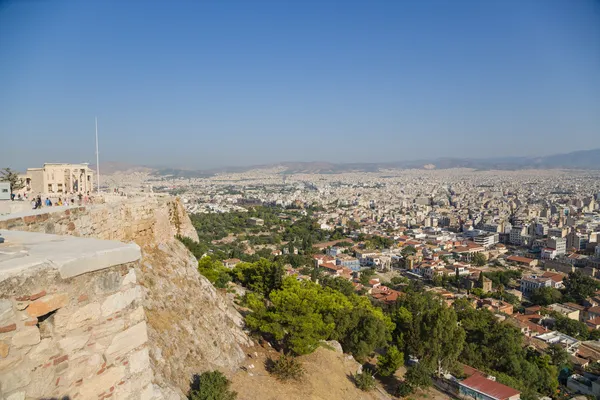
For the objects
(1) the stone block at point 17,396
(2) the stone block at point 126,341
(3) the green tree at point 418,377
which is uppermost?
(2) the stone block at point 126,341

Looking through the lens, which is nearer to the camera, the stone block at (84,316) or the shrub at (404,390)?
the stone block at (84,316)

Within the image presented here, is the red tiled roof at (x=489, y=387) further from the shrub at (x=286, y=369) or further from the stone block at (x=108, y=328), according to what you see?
the stone block at (x=108, y=328)

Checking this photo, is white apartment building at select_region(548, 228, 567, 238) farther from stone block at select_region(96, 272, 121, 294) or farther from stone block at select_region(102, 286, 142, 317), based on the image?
stone block at select_region(96, 272, 121, 294)

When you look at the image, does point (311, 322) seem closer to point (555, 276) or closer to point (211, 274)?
point (211, 274)

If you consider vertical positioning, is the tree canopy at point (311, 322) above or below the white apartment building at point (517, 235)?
above

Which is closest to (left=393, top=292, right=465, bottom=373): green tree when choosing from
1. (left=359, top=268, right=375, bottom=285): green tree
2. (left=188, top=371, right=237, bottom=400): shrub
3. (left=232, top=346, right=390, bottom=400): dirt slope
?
(left=232, top=346, right=390, bottom=400): dirt slope

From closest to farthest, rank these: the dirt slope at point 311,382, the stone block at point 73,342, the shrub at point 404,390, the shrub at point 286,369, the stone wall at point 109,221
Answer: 1. the stone block at point 73,342
2. the stone wall at point 109,221
3. the dirt slope at point 311,382
4. the shrub at point 286,369
5. the shrub at point 404,390

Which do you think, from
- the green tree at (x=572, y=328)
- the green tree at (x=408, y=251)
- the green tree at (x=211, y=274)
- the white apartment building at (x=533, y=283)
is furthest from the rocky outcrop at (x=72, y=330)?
the green tree at (x=408, y=251)

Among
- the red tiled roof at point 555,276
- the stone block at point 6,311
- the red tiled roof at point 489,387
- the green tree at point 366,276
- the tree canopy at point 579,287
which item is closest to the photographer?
the stone block at point 6,311

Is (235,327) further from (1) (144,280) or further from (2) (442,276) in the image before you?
(2) (442,276)
